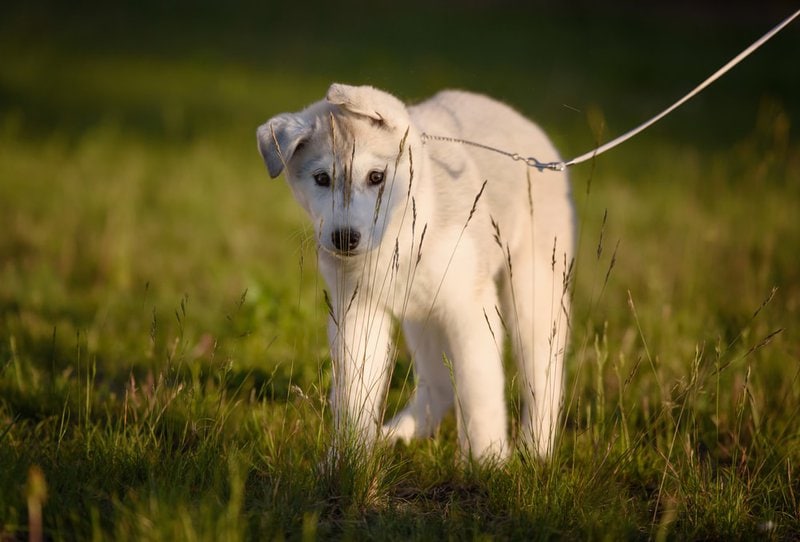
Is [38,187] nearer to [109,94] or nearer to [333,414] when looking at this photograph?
[109,94]

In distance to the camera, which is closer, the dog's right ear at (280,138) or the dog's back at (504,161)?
the dog's right ear at (280,138)

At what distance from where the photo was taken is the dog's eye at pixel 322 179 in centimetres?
357

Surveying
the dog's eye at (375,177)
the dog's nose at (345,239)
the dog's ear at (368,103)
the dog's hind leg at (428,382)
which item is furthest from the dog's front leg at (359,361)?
the dog's ear at (368,103)

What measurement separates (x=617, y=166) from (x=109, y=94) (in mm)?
7252

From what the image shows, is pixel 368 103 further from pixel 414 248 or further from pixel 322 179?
pixel 414 248

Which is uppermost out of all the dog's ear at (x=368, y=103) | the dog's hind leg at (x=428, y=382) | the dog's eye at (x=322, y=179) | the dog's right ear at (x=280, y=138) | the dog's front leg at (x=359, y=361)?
the dog's ear at (x=368, y=103)

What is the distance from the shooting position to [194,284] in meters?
6.59

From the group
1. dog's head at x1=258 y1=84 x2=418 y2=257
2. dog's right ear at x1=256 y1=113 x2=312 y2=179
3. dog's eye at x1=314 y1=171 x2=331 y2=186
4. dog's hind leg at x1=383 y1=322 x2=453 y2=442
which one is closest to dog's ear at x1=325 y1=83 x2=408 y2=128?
dog's head at x1=258 y1=84 x2=418 y2=257

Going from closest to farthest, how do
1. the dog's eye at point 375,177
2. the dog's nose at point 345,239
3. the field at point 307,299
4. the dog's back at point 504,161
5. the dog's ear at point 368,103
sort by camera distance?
1. the field at point 307,299
2. the dog's nose at point 345,239
3. the dog's ear at point 368,103
4. the dog's eye at point 375,177
5. the dog's back at point 504,161

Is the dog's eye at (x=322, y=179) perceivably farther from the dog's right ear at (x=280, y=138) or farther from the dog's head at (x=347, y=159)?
the dog's right ear at (x=280, y=138)

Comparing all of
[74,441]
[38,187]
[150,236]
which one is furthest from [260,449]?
[38,187]

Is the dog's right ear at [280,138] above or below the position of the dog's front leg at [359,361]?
above

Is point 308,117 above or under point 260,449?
above

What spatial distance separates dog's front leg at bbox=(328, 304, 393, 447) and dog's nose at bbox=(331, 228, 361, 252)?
11.2 inches
